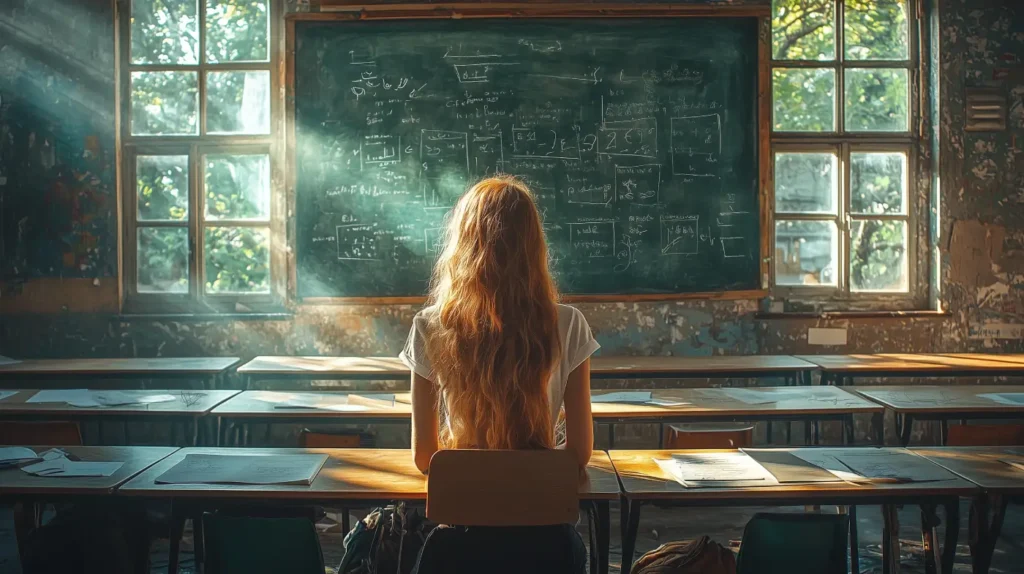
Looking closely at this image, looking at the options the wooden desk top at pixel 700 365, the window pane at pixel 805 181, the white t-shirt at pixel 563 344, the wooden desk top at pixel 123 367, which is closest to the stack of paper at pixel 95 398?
the wooden desk top at pixel 123 367

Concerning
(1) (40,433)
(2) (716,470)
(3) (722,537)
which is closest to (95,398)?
(1) (40,433)

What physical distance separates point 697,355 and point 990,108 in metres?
2.36

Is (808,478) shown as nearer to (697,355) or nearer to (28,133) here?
(697,355)

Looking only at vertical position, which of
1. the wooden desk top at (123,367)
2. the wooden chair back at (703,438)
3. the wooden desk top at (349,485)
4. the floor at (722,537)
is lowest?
the floor at (722,537)

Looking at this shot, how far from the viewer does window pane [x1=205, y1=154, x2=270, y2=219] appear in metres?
4.94

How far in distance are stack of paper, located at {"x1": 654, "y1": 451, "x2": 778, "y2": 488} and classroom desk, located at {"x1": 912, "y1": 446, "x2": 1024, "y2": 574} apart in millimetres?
528

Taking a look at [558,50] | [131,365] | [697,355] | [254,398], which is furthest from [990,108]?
[131,365]

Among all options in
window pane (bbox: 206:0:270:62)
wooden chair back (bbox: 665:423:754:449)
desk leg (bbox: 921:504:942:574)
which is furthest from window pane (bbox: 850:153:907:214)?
window pane (bbox: 206:0:270:62)

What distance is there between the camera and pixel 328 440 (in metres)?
3.14

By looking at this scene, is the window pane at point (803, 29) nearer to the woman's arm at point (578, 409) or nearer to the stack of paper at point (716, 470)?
the stack of paper at point (716, 470)

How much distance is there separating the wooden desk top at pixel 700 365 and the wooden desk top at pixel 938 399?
59 cm

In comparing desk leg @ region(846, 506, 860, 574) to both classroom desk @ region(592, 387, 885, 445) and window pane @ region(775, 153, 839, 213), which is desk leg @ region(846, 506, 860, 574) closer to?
classroom desk @ region(592, 387, 885, 445)

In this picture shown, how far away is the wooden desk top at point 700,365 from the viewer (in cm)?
406

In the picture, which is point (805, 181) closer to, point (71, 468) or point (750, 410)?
point (750, 410)
